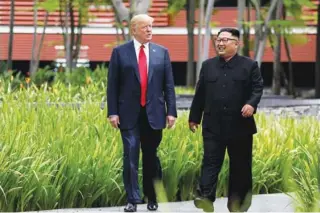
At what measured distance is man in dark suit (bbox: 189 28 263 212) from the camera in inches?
408

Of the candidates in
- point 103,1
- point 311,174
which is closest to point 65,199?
point 311,174

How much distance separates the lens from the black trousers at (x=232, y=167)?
10398mm

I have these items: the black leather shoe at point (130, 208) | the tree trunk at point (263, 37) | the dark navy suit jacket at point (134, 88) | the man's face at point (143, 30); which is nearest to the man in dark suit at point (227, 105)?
the dark navy suit jacket at point (134, 88)

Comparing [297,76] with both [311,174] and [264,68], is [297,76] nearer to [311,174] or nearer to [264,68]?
[264,68]

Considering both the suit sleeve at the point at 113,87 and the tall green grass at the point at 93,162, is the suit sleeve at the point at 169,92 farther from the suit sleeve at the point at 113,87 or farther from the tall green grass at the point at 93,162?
the tall green grass at the point at 93,162

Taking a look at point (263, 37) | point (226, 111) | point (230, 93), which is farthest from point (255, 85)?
point (263, 37)

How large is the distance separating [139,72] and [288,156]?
3.00 meters

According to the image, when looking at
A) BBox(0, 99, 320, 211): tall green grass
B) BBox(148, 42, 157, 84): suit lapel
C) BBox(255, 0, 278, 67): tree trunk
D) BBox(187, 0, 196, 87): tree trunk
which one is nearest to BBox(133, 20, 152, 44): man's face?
BBox(148, 42, 157, 84): suit lapel

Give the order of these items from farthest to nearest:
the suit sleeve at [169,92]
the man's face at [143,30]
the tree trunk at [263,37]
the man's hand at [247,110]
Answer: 1. the tree trunk at [263,37]
2. the suit sleeve at [169,92]
3. the man's face at [143,30]
4. the man's hand at [247,110]

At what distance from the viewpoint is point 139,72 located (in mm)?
11086

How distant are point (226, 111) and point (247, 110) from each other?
0.22 m

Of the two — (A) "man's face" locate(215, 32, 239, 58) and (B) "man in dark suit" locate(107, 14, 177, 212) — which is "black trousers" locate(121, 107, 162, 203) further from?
(A) "man's face" locate(215, 32, 239, 58)

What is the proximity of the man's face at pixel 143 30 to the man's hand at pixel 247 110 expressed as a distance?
48.8 inches

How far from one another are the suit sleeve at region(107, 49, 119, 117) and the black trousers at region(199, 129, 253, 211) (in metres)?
1.04
